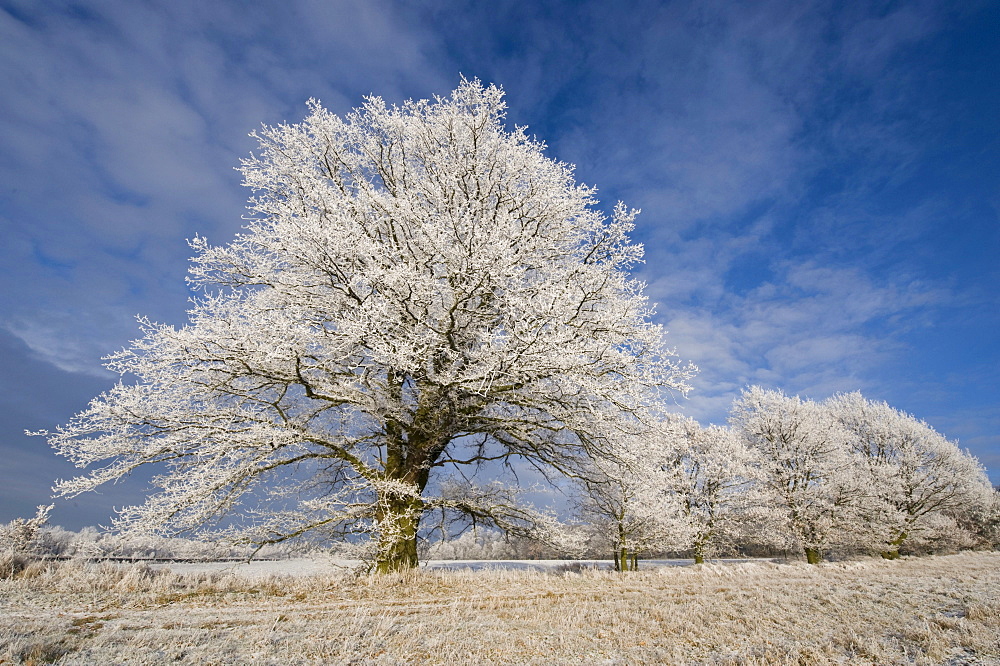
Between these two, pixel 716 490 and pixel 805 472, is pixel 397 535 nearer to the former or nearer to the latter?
pixel 716 490

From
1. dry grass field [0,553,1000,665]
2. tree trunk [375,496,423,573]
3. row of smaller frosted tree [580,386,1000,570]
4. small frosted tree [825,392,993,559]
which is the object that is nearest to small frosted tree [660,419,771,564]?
row of smaller frosted tree [580,386,1000,570]

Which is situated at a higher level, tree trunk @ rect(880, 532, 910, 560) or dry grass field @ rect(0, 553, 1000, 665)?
tree trunk @ rect(880, 532, 910, 560)

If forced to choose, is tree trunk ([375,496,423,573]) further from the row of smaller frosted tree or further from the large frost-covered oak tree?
the row of smaller frosted tree

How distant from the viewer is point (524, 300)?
798cm

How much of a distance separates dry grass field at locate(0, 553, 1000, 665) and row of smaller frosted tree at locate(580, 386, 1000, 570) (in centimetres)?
1140

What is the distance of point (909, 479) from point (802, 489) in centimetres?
1156

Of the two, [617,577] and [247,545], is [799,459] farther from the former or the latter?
[247,545]

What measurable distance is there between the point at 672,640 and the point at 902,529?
33.3 m

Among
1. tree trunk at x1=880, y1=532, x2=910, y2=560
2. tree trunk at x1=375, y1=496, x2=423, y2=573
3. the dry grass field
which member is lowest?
the dry grass field

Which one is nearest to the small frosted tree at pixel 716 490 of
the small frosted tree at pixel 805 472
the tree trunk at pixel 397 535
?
the small frosted tree at pixel 805 472

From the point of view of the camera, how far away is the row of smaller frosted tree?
2184 cm

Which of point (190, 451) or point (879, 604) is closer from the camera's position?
point (879, 604)

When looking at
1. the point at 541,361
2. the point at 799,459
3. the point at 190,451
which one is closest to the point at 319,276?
the point at 190,451

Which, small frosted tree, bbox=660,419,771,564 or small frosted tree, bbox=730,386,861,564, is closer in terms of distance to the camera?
small frosted tree, bbox=660,419,771,564
